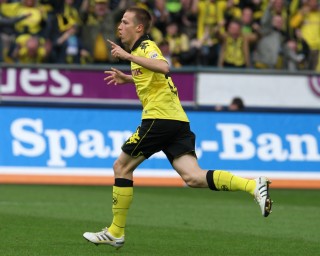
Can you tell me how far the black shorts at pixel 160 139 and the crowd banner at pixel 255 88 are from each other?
457 inches

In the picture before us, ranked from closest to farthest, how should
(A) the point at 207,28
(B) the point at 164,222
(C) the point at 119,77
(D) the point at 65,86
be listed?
(C) the point at 119,77
(B) the point at 164,222
(D) the point at 65,86
(A) the point at 207,28

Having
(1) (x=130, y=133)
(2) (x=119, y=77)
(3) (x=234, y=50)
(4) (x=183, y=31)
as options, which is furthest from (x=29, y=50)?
(2) (x=119, y=77)

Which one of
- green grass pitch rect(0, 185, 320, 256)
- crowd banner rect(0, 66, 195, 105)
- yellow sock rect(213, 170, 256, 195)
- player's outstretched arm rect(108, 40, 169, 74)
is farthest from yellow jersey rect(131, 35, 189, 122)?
crowd banner rect(0, 66, 195, 105)

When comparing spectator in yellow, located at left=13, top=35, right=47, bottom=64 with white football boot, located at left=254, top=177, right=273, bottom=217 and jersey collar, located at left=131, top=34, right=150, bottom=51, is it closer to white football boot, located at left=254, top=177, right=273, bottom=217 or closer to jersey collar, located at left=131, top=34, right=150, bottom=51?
jersey collar, located at left=131, top=34, right=150, bottom=51

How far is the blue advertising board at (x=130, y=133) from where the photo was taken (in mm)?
17359

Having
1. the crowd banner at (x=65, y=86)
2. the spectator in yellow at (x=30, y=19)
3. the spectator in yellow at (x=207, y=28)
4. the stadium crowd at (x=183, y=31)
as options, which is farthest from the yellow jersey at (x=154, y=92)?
the spectator in yellow at (x=207, y=28)

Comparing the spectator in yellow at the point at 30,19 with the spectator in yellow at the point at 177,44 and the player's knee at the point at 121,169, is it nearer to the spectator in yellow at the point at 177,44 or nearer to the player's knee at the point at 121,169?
the spectator in yellow at the point at 177,44

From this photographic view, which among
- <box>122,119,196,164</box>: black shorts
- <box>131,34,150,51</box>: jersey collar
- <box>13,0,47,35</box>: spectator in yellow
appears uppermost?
<box>131,34,150,51</box>: jersey collar

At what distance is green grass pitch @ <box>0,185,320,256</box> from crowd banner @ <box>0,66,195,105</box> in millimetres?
3999

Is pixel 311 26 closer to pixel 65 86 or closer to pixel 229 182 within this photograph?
pixel 65 86

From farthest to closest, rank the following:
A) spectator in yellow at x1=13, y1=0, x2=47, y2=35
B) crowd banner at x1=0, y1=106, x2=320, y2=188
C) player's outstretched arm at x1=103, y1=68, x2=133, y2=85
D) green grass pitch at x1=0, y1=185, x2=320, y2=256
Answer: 1. spectator in yellow at x1=13, y1=0, x2=47, y2=35
2. crowd banner at x1=0, y1=106, x2=320, y2=188
3. player's outstretched arm at x1=103, y1=68, x2=133, y2=85
4. green grass pitch at x1=0, y1=185, x2=320, y2=256

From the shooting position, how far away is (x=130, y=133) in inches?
703

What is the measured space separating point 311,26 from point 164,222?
11.8m

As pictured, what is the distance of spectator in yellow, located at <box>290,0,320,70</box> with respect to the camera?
2284 centimetres
